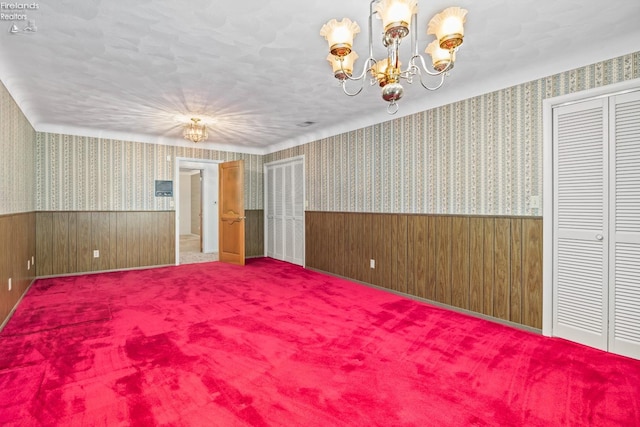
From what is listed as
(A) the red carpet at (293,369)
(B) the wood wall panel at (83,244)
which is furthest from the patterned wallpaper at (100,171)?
(A) the red carpet at (293,369)

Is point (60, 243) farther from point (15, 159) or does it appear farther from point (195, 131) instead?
point (195, 131)

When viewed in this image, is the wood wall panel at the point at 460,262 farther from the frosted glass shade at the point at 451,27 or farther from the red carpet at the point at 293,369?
the frosted glass shade at the point at 451,27

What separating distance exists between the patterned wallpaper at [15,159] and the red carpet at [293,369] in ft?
4.04

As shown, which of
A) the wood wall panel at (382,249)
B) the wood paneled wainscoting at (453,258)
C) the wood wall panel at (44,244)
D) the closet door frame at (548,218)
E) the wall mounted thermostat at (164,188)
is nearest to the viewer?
the closet door frame at (548,218)

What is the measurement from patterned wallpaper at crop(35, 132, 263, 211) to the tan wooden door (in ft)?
2.37

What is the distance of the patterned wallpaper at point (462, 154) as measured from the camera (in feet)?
9.87

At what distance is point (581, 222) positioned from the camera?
2.80m

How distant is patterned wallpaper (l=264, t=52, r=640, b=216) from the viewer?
9.87ft

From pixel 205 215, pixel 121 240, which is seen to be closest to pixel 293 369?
pixel 121 240

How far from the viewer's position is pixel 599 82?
8.80 ft

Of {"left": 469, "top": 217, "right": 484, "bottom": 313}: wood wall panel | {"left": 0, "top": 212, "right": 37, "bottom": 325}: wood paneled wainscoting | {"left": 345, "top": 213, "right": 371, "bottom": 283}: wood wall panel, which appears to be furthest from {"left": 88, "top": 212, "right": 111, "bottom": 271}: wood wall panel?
{"left": 469, "top": 217, "right": 484, "bottom": 313}: wood wall panel

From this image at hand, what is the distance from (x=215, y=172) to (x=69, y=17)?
19.5ft

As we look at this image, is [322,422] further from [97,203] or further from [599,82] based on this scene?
[97,203]

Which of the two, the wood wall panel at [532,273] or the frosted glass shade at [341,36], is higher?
the frosted glass shade at [341,36]
